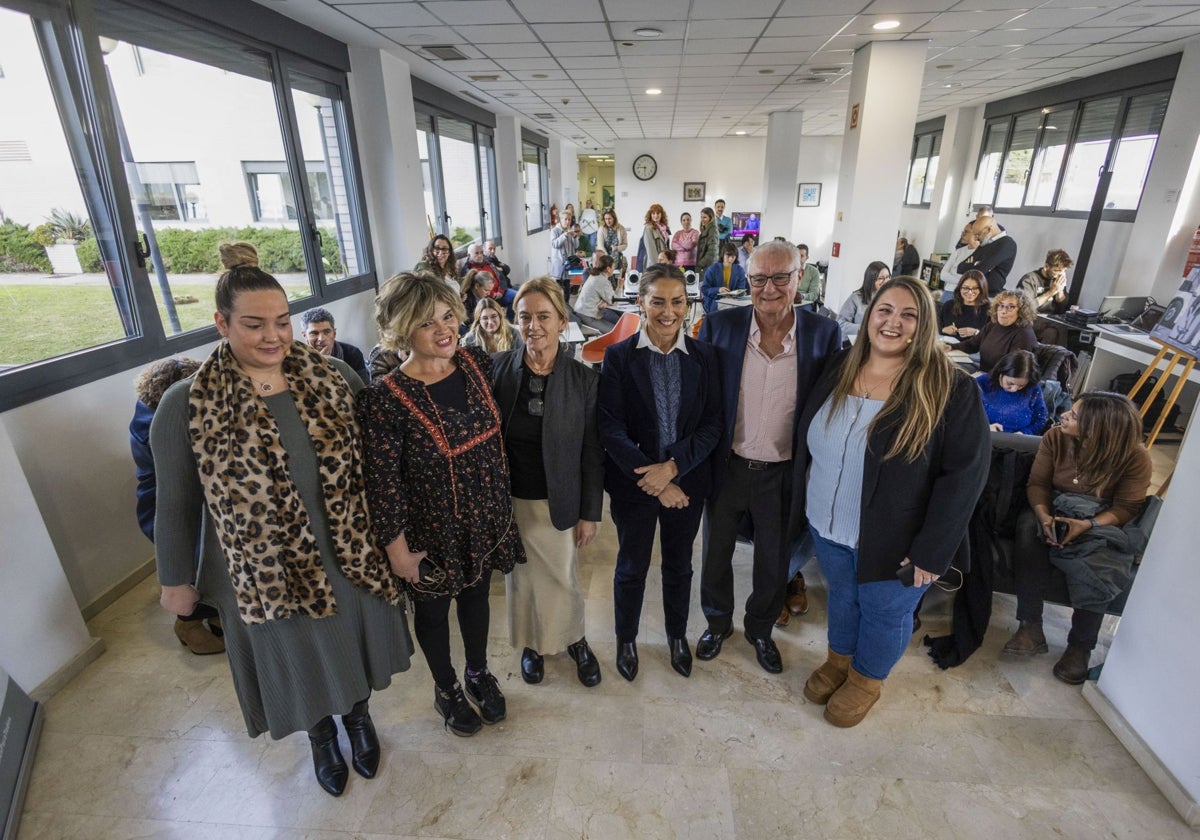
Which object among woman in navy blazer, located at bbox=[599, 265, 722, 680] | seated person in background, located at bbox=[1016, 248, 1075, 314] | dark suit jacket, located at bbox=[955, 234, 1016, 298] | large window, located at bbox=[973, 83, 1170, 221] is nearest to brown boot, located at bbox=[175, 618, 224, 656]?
woman in navy blazer, located at bbox=[599, 265, 722, 680]

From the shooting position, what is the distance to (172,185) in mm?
3422

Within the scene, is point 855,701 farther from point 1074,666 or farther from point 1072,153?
point 1072,153

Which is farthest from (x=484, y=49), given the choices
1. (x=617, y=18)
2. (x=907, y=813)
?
(x=907, y=813)

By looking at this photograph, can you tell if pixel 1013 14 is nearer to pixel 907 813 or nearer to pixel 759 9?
pixel 759 9

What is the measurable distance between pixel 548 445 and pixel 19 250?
106 inches

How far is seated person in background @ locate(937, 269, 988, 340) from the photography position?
432 cm

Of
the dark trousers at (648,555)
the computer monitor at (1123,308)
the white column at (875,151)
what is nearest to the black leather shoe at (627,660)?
the dark trousers at (648,555)

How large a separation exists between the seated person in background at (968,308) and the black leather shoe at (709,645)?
326 centimetres

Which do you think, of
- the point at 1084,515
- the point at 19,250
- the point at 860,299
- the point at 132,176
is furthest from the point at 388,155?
the point at 1084,515

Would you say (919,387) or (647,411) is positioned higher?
(919,387)

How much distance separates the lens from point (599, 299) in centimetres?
566

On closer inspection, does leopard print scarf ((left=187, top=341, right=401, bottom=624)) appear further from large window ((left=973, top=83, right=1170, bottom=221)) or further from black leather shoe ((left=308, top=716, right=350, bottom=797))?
large window ((left=973, top=83, right=1170, bottom=221))

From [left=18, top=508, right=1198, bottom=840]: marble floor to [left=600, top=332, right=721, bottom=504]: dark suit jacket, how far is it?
90cm

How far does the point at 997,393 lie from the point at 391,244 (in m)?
5.30
